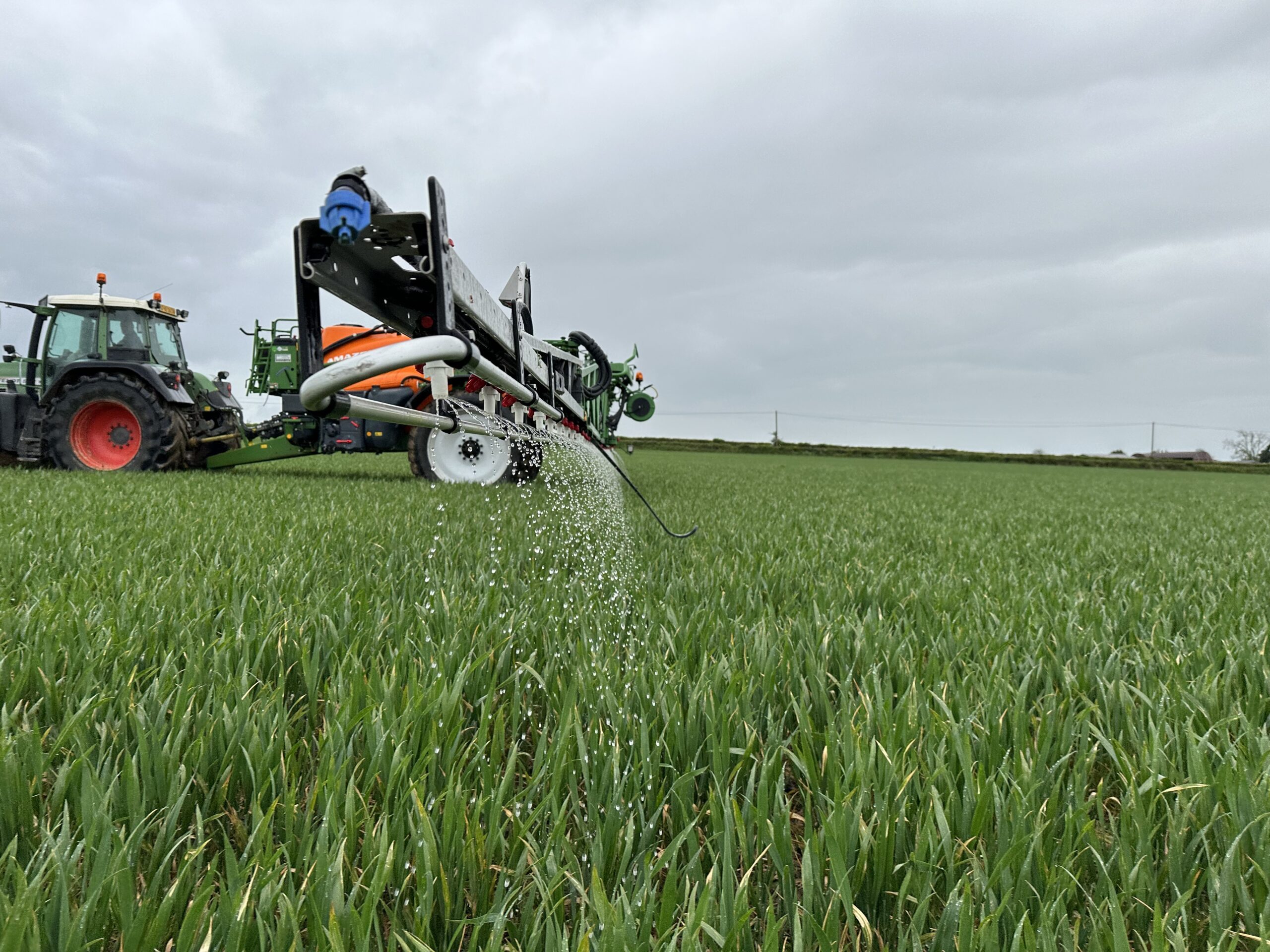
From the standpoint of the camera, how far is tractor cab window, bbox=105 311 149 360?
764 cm

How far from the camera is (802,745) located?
1121 mm

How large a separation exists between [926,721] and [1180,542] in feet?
13.9

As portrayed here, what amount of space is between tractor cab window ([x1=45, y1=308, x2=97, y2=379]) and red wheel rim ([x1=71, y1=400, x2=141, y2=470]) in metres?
0.76

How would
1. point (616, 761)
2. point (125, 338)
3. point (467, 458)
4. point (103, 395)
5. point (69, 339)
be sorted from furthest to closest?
point (125, 338) < point (69, 339) < point (467, 458) < point (103, 395) < point (616, 761)

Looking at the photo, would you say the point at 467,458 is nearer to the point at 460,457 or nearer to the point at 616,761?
the point at 460,457

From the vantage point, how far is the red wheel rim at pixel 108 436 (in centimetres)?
732

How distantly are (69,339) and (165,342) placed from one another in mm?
907

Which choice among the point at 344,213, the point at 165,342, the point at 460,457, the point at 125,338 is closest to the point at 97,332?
the point at 125,338

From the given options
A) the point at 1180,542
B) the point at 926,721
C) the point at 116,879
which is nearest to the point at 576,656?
the point at 926,721

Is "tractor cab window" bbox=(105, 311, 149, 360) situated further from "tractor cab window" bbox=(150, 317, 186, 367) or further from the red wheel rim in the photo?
the red wheel rim

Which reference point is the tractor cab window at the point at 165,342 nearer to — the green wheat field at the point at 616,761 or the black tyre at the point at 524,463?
the black tyre at the point at 524,463

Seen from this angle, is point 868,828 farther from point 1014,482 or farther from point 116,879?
point 1014,482

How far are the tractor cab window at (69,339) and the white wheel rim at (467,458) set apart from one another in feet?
13.6

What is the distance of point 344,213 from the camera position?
1.45 meters
